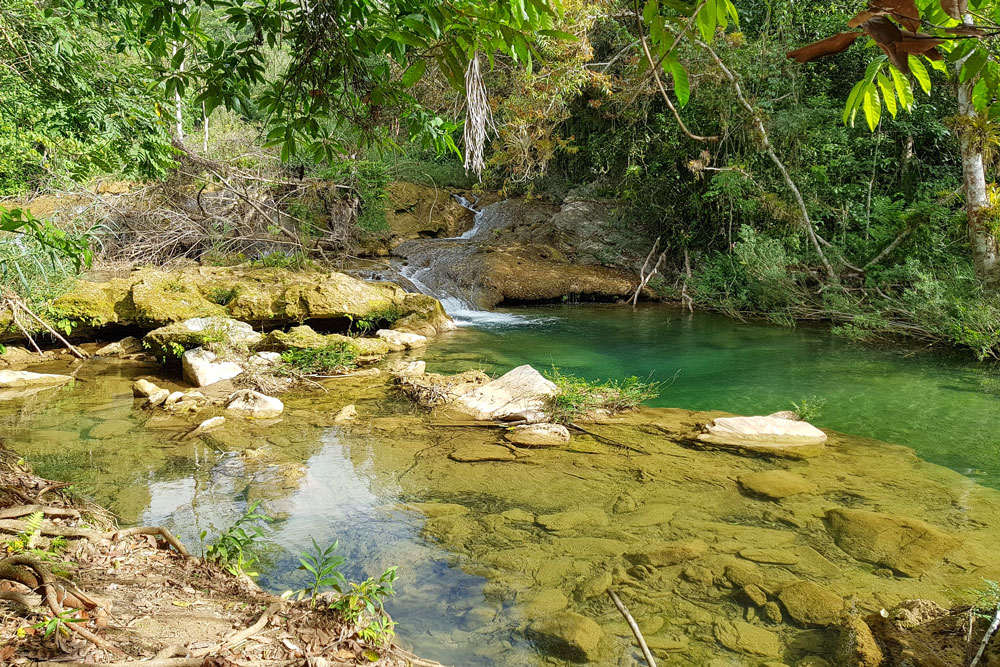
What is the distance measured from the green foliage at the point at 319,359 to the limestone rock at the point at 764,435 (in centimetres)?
473

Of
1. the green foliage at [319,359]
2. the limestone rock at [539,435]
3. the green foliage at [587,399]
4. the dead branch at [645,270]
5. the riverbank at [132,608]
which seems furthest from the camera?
the dead branch at [645,270]

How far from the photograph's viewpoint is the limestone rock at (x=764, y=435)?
5309 mm

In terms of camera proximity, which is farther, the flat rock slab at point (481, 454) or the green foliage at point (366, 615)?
the flat rock slab at point (481, 454)

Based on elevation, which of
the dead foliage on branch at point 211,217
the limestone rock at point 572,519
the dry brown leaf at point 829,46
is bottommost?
the limestone rock at point 572,519

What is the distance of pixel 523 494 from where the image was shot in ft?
14.6

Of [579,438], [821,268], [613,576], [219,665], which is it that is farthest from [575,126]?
[219,665]

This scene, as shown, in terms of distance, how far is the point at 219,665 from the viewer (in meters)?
1.90

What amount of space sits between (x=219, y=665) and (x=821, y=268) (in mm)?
12021

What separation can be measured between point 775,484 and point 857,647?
201 centimetres

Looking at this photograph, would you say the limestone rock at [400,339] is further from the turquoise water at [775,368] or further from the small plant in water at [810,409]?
the small plant in water at [810,409]

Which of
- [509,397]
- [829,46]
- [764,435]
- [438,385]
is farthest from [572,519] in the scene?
[829,46]

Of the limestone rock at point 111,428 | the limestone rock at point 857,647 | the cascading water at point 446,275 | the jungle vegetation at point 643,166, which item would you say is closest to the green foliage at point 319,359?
the limestone rock at point 111,428

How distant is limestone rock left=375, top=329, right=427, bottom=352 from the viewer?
31.7 ft

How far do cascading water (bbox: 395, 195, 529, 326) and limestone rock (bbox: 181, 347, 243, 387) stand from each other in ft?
16.6
